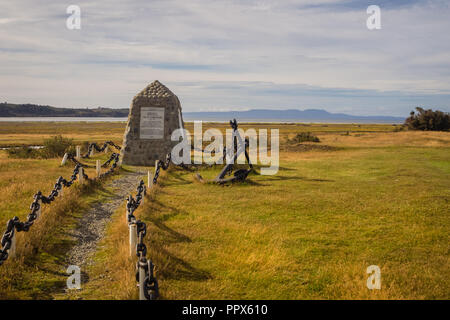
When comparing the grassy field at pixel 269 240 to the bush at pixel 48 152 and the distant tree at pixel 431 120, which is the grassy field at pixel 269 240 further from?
the distant tree at pixel 431 120

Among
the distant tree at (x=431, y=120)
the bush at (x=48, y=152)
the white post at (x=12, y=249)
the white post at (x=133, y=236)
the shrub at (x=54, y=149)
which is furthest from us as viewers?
the distant tree at (x=431, y=120)

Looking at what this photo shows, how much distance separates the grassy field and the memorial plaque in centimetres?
539

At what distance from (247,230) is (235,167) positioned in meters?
10.3

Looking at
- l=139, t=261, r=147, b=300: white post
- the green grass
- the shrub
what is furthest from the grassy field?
the shrub

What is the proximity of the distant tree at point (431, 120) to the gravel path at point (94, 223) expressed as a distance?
42926 mm

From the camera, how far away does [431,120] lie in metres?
44.5

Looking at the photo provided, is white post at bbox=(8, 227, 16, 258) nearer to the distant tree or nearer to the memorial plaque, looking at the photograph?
the memorial plaque

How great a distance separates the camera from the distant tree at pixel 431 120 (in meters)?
44.4

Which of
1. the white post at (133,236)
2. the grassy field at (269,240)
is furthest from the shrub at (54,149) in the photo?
the white post at (133,236)

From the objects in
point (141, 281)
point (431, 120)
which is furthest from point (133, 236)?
point (431, 120)

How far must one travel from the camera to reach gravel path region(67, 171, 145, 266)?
272 inches

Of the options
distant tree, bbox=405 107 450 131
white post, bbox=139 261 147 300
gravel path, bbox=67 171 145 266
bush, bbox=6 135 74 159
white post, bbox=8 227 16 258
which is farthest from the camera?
distant tree, bbox=405 107 450 131
